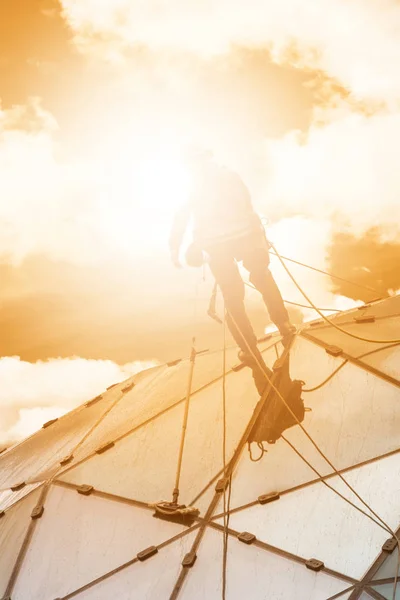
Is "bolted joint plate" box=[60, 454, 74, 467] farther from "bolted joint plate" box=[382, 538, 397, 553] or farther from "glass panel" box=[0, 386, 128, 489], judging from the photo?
"bolted joint plate" box=[382, 538, 397, 553]

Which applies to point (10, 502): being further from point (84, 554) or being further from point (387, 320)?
point (387, 320)

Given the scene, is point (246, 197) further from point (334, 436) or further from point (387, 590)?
point (387, 590)

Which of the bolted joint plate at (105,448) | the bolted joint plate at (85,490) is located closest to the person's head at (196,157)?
the bolted joint plate at (105,448)

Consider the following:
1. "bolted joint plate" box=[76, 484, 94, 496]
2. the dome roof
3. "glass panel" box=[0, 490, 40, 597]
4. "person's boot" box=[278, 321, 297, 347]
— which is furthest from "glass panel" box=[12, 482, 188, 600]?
"person's boot" box=[278, 321, 297, 347]

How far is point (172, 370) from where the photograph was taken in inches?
469

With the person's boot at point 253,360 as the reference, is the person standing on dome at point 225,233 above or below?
above

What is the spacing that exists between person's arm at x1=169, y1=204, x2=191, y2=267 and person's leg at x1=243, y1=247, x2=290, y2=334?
1.02 metres

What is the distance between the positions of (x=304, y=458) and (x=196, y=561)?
1.74m

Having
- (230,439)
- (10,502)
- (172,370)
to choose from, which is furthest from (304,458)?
(172,370)

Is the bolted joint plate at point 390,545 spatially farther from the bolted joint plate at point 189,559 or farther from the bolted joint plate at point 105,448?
the bolted joint plate at point 105,448

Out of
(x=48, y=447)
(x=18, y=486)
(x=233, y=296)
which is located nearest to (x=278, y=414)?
(x=233, y=296)

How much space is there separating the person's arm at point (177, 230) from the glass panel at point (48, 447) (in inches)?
161

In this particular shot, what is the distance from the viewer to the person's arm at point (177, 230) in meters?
8.05

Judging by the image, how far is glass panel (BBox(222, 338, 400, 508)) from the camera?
6230mm
